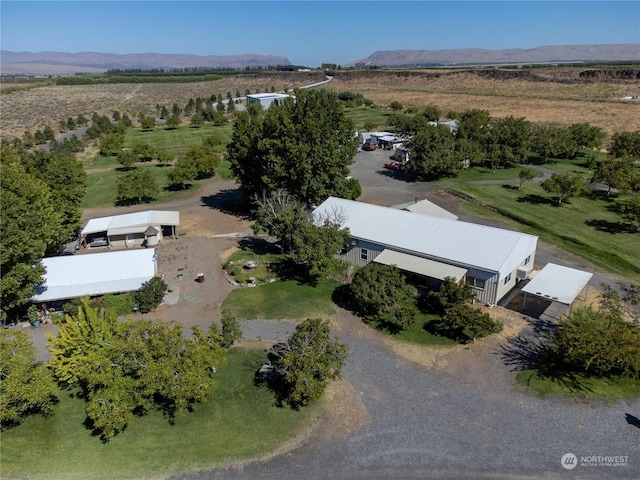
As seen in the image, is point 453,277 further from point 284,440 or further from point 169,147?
point 169,147

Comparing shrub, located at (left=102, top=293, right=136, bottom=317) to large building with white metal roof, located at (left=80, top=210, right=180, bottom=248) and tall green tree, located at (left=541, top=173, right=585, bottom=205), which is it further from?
tall green tree, located at (left=541, top=173, right=585, bottom=205)

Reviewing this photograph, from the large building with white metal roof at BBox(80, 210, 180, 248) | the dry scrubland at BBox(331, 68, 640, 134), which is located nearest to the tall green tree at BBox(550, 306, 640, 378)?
the large building with white metal roof at BBox(80, 210, 180, 248)

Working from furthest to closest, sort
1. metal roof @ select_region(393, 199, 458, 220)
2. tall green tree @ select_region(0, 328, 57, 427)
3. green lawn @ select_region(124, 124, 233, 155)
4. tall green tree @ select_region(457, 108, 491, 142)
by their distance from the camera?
green lawn @ select_region(124, 124, 233, 155) → tall green tree @ select_region(457, 108, 491, 142) → metal roof @ select_region(393, 199, 458, 220) → tall green tree @ select_region(0, 328, 57, 427)

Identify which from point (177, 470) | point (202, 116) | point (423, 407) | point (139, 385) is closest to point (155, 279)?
point (139, 385)

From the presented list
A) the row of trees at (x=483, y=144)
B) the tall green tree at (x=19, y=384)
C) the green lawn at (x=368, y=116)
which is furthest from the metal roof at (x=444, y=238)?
the green lawn at (x=368, y=116)

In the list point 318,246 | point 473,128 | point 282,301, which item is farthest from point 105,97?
point 282,301
